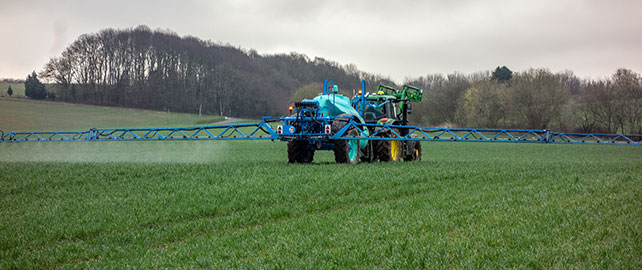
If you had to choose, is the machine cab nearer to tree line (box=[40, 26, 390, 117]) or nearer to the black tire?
the black tire

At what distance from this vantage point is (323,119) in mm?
15953

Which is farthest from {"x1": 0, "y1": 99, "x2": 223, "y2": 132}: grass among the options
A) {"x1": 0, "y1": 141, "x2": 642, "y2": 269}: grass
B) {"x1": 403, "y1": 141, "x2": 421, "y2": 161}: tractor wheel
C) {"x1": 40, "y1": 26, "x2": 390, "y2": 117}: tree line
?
{"x1": 403, "y1": 141, "x2": 421, "y2": 161}: tractor wheel

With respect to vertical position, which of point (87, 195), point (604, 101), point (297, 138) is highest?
point (604, 101)

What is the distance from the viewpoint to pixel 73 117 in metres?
40.6

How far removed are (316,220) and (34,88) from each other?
35646 mm

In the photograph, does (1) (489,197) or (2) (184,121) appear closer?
(1) (489,197)

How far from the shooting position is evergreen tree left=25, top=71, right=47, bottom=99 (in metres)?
35.4

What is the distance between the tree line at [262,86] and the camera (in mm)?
52750

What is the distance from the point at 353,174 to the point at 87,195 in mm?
6489

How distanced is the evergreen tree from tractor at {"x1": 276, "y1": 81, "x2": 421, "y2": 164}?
27.1 metres

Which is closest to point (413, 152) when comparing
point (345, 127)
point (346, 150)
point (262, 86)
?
point (346, 150)

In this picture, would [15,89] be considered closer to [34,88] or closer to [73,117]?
[34,88]

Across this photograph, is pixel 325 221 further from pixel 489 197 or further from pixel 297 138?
pixel 297 138

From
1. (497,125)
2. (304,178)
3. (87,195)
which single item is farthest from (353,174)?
(497,125)
